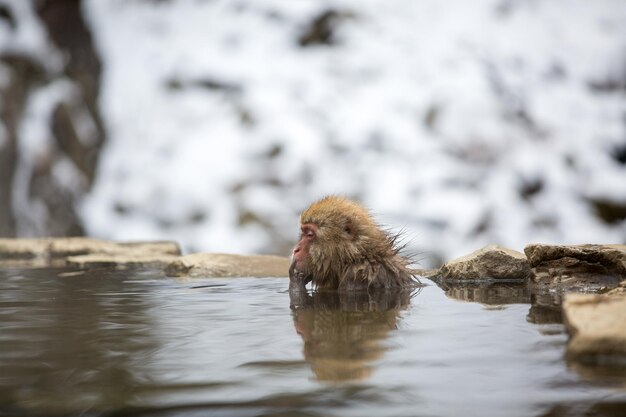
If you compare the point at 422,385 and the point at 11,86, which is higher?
the point at 11,86

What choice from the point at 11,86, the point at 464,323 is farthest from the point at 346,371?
the point at 11,86

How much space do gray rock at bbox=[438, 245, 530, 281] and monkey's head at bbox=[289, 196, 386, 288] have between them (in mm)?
768

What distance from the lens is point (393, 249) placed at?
3.92m

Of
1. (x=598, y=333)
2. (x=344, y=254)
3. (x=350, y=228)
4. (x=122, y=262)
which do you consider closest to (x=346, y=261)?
(x=344, y=254)

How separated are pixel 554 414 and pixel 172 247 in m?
6.07

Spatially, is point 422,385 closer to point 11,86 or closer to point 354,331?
point 354,331

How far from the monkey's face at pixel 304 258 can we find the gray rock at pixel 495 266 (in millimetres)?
1087

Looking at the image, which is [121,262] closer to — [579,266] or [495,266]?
[495,266]

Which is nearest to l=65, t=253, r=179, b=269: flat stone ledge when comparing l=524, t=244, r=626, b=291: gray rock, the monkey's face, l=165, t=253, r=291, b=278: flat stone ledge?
l=165, t=253, r=291, b=278: flat stone ledge

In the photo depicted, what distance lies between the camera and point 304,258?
12.5 feet

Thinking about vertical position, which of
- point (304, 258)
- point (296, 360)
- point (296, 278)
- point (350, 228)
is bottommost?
point (296, 360)

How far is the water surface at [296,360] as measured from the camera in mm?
1462

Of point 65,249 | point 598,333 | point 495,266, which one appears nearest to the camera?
point 598,333

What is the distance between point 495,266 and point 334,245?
1.15 meters
